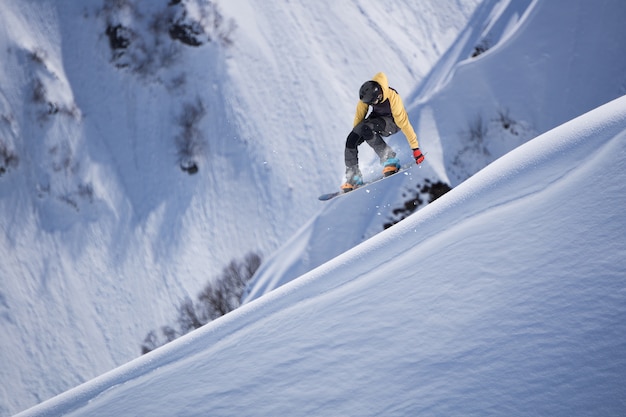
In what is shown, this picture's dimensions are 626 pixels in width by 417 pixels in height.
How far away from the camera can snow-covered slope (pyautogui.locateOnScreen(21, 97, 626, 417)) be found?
231 cm

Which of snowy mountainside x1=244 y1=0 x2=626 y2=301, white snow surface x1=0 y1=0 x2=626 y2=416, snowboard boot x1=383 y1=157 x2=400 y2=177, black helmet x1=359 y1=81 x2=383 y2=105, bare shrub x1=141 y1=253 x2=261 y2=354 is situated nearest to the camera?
white snow surface x1=0 y1=0 x2=626 y2=416

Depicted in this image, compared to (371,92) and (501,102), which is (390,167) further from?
(501,102)

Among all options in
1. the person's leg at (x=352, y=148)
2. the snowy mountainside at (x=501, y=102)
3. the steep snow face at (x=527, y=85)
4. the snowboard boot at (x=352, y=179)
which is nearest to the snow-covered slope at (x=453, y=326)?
the person's leg at (x=352, y=148)

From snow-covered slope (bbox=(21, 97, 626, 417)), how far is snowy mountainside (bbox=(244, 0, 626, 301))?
12.0 metres

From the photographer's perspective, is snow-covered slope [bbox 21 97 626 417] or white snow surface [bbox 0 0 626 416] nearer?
snow-covered slope [bbox 21 97 626 417]

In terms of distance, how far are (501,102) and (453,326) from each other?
53.6 ft

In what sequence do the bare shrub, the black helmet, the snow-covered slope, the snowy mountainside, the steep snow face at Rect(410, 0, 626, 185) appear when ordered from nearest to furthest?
the snow-covered slope
the black helmet
the steep snow face at Rect(410, 0, 626, 185)
the snowy mountainside
the bare shrub

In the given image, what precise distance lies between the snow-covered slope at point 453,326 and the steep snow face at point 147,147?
97.2ft

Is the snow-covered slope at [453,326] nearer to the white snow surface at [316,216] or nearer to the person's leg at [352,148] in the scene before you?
the white snow surface at [316,216]

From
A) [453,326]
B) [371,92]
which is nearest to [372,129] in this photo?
[371,92]

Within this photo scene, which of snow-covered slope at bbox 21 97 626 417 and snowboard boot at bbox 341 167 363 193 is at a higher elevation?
snowboard boot at bbox 341 167 363 193

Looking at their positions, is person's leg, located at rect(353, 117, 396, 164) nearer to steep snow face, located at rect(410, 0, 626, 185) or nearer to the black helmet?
the black helmet

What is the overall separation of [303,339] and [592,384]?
2.09m

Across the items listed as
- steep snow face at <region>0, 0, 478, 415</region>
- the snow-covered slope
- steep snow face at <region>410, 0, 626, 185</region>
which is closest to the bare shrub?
steep snow face at <region>0, 0, 478, 415</region>
